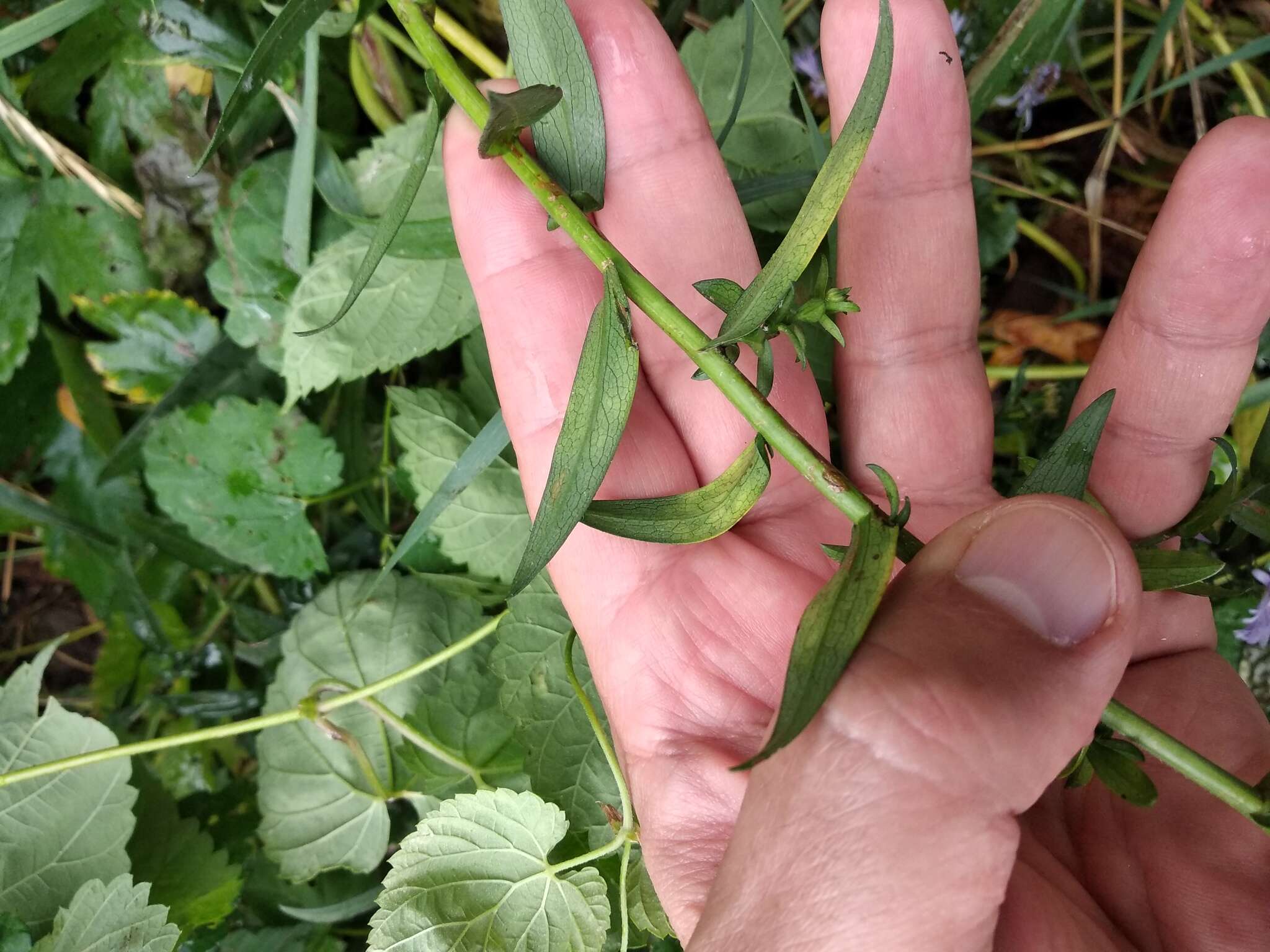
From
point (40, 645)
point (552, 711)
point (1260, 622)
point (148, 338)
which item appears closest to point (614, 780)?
point (552, 711)

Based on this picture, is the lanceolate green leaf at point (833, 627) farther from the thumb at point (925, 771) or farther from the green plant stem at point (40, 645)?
the green plant stem at point (40, 645)

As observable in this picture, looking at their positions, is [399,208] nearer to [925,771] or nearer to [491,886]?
[925,771]

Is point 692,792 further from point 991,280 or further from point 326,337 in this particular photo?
point 991,280

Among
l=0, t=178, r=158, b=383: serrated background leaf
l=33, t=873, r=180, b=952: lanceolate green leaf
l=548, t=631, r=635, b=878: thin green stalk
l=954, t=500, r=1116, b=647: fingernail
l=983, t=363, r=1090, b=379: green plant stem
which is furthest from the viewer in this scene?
l=0, t=178, r=158, b=383: serrated background leaf

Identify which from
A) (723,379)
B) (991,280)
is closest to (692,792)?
(723,379)

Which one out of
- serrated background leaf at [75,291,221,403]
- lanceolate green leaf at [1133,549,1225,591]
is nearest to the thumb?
lanceolate green leaf at [1133,549,1225,591]

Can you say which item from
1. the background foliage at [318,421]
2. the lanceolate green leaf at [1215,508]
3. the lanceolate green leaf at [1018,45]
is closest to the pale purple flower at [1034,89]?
the background foliage at [318,421]

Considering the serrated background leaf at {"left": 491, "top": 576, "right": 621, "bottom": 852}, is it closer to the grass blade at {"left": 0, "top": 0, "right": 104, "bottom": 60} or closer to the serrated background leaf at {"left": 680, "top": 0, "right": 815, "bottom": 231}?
the serrated background leaf at {"left": 680, "top": 0, "right": 815, "bottom": 231}
